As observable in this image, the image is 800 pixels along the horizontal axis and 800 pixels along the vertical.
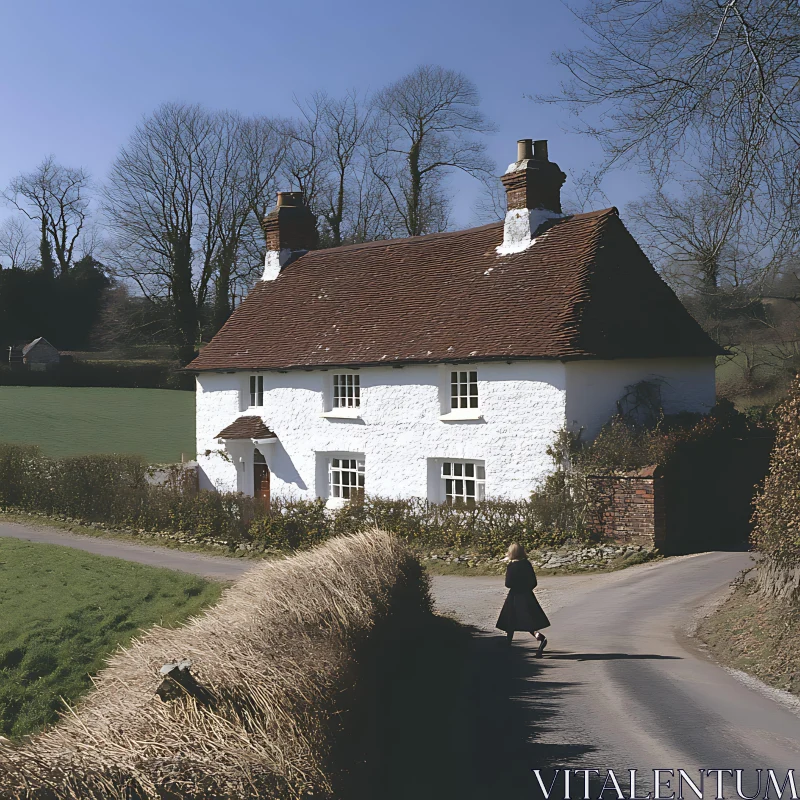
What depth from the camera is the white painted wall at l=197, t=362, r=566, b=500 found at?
66.7ft

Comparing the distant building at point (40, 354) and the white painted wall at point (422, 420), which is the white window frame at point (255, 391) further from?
the distant building at point (40, 354)

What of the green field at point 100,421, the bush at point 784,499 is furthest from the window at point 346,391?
the green field at point 100,421

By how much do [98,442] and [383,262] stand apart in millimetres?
19955

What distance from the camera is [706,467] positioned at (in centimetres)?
1980

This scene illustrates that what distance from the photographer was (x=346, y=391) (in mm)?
24422

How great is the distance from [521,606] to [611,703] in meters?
2.63

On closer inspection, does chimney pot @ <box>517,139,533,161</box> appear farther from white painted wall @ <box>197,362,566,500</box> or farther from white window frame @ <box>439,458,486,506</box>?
white window frame @ <box>439,458,486,506</box>

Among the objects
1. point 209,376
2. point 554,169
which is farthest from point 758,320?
point 209,376

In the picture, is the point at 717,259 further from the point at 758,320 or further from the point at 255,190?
the point at 255,190

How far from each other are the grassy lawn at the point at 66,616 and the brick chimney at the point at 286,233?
1456 cm

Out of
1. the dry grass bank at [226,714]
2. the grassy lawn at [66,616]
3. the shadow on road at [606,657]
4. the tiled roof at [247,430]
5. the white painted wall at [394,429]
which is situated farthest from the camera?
the tiled roof at [247,430]

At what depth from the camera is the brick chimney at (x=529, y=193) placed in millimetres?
23188

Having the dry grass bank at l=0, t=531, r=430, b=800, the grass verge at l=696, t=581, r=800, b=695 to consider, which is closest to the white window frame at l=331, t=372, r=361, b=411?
the grass verge at l=696, t=581, r=800, b=695

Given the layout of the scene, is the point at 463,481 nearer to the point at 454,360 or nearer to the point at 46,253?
the point at 454,360
